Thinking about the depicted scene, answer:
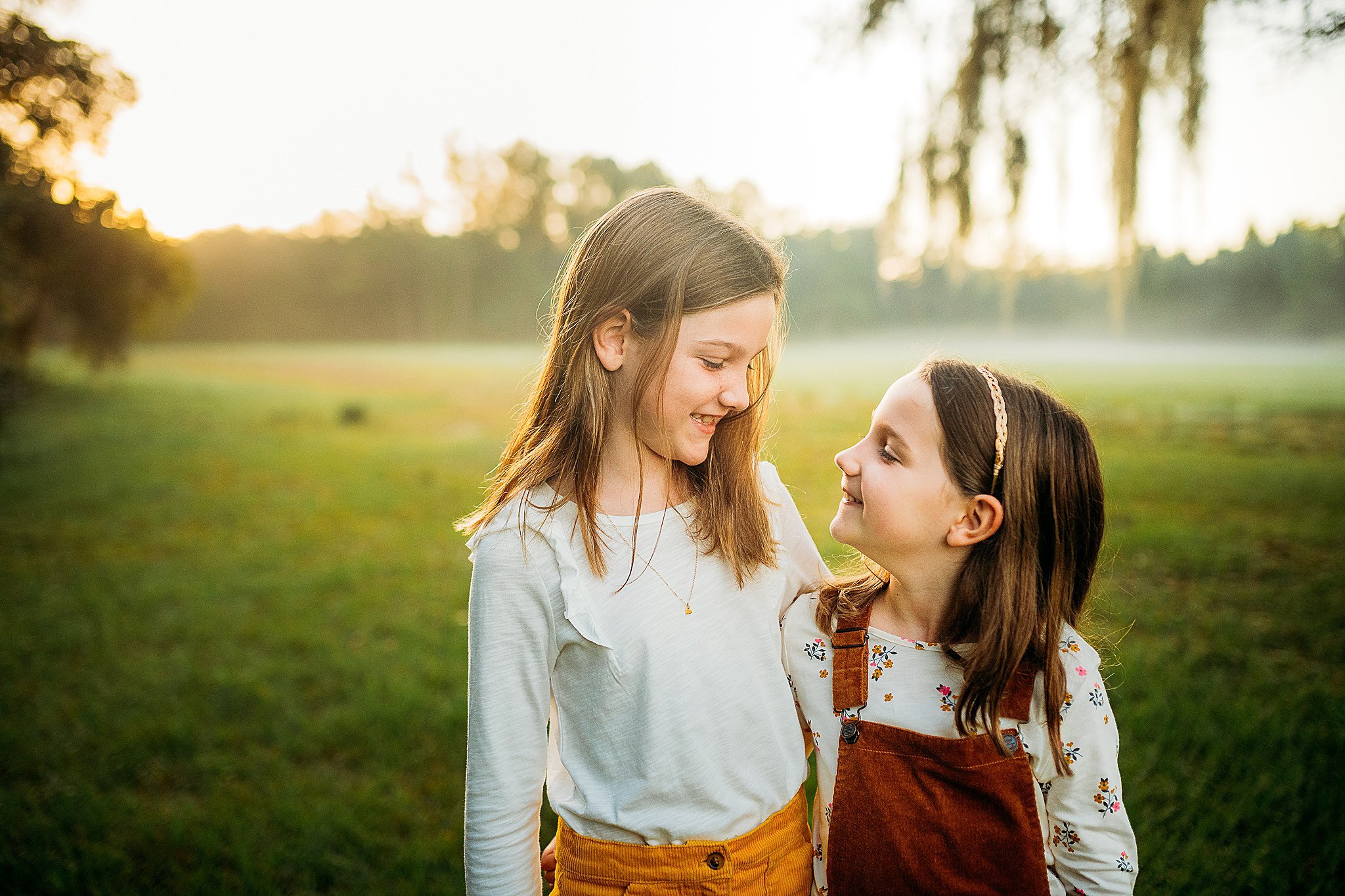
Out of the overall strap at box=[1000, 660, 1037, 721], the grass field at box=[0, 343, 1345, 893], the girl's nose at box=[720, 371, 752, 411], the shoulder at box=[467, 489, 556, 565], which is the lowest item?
the grass field at box=[0, 343, 1345, 893]

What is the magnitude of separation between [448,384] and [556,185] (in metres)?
9.42

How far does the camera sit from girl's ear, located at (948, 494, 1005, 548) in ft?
4.61

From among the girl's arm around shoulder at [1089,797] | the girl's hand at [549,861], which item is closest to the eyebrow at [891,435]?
the girl's arm around shoulder at [1089,797]

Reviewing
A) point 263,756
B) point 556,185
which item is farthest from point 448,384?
point 263,756

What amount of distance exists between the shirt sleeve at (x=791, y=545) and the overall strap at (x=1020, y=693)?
1.40ft

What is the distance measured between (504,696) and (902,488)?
811 mm

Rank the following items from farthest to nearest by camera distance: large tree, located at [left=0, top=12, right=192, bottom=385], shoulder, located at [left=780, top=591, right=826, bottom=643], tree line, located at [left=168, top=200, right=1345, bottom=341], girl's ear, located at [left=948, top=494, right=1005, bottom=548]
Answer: tree line, located at [left=168, top=200, right=1345, bottom=341], large tree, located at [left=0, top=12, right=192, bottom=385], shoulder, located at [left=780, top=591, right=826, bottom=643], girl's ear, located at [left=948, top=494, right=1005, bottom=548]

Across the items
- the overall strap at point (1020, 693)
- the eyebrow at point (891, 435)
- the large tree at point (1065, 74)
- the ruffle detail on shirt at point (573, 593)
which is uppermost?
the large tree at point (1065, 74)

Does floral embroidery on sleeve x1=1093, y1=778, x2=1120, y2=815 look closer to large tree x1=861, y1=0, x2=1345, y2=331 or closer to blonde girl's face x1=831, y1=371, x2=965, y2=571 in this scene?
blonde girl's face x1=831, y1=371, x2=965, y2=571

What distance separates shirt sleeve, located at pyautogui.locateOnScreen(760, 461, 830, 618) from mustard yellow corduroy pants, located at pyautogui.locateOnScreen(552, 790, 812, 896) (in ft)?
1.49

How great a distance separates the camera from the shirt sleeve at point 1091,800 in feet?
4.35

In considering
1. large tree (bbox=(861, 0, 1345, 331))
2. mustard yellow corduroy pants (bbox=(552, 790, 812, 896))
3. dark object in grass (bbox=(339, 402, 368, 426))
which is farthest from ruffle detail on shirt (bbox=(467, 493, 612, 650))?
dark object in grass (bbox=(339, 402, 368, 426))

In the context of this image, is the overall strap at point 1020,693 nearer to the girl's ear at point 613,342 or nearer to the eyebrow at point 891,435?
the eyebrow at point 891,435

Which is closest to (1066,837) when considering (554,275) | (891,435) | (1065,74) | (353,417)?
(891,435)
